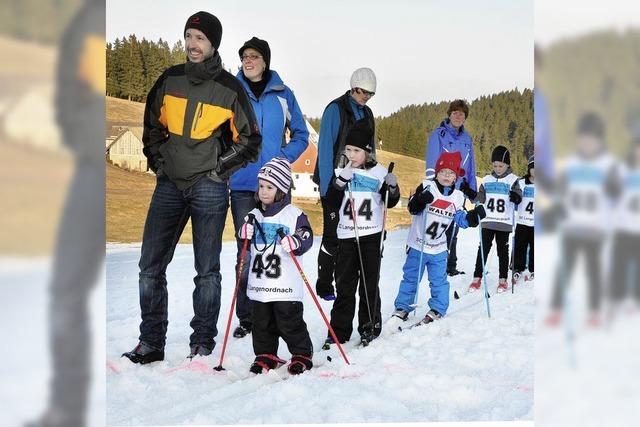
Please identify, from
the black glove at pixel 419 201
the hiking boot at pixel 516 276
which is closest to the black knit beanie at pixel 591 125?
the black glove at pixel 419 201

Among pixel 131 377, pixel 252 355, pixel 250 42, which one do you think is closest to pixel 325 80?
pixel 250 42

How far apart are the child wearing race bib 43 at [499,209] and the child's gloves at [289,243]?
2.18 m

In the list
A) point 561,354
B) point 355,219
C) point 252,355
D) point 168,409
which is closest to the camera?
point 561,354

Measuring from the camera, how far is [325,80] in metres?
4.48

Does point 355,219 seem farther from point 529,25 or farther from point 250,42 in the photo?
point 529,25

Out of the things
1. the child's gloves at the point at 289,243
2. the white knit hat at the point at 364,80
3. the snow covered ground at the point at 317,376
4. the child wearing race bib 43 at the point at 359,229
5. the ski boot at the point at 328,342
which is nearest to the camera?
the snow covered ground at the point at 317,376

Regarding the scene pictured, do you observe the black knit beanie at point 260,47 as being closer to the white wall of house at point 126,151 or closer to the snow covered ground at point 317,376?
the white wall of house at point 126,151

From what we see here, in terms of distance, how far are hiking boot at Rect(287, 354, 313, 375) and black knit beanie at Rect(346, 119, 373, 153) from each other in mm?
1181

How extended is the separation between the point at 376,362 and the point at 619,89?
2203 millimetres

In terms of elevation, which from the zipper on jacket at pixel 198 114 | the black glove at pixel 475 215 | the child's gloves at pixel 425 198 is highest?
the zipper on jacket at pixel 198 114

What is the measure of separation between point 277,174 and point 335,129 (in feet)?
2.37

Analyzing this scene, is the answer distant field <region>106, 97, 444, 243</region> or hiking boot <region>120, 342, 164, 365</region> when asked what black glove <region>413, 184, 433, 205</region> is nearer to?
distant field <region>106, 97, 444, 243</region>

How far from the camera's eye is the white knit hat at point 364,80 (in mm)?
4348

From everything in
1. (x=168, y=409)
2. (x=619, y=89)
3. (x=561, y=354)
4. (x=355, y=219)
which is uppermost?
(x=619, y=89)
